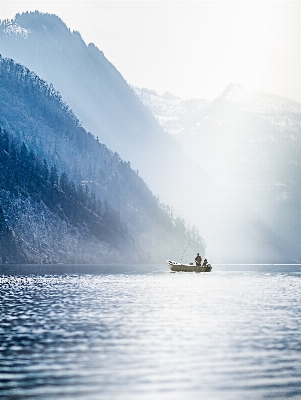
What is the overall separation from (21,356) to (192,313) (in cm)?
2875

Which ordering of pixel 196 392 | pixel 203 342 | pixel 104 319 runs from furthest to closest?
pixel 104 319
pixel 203 342
pixel 196 392

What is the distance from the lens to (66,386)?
28.9 metres

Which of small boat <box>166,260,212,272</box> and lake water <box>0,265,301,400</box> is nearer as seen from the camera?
lake water <box>0,265,301,400</box>

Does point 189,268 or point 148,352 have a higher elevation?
point 189,268

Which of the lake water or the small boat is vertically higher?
the small boat

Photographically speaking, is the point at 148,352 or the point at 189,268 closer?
the point at 148,352

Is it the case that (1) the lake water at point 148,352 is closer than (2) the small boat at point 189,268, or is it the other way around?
(1) the lake water at point 148,352

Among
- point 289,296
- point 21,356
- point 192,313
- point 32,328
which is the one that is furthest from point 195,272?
point 21,356

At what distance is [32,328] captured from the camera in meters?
48.3

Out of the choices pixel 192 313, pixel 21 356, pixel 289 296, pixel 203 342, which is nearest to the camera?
pixel 21 356

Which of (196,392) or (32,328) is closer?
(196,392)

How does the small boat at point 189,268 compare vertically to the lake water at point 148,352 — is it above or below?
above

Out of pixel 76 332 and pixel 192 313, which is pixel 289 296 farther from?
pixel 76 332

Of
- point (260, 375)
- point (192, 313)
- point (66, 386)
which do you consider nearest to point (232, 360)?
point (260, 375)
